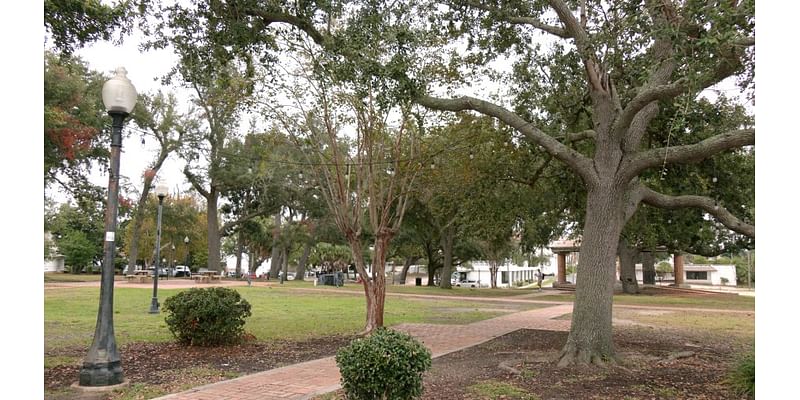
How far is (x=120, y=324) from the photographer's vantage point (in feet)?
43.5

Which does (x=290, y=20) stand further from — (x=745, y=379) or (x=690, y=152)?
(x=745, y=379)

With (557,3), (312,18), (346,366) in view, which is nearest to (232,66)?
(312,18)

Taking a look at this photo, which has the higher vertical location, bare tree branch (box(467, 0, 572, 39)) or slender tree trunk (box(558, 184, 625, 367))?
bare tree branch (box(467, 0, 572, 39))

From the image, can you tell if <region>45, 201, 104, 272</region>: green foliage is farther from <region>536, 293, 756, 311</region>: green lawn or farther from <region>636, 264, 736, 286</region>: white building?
<region>636, 264, 736, 286</region>: white building

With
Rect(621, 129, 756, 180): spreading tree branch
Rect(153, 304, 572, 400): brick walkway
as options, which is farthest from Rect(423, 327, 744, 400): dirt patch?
Rect(621, 129, 756, 180): spreading tree branch

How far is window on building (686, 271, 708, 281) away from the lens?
7944cm

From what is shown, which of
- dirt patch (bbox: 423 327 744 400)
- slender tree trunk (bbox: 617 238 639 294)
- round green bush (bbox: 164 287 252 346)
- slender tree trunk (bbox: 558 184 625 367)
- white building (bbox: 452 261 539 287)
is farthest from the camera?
white building (bbox: 452 261 539 287)

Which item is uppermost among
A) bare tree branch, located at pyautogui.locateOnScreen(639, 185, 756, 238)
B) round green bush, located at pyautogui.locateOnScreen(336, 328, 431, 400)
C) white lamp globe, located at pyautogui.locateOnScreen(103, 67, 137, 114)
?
white lamp globe, located at pyautogui.locateOnScreen(103, 67, 137, 114)

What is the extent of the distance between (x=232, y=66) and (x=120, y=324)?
261 inches

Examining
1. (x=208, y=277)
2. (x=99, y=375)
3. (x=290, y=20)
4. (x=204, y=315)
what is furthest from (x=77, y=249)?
(x=99, y=375)

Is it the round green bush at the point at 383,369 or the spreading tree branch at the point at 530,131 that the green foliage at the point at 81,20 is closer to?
the spreading tree branch at the point at 530,131

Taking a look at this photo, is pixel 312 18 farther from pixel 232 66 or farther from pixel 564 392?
pixel 564 392

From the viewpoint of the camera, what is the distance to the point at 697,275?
264ft

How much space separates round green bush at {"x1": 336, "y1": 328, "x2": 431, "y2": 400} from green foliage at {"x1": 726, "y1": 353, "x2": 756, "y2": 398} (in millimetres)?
4195
